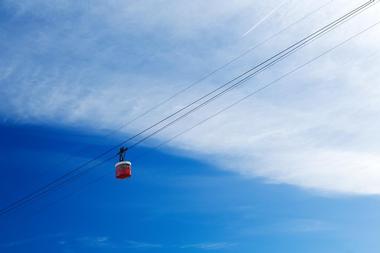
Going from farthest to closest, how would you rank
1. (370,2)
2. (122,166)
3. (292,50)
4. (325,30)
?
(122,166)
(292,50)
(325,30)
(370,2)

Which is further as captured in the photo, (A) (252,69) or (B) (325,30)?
(A) (252,69)

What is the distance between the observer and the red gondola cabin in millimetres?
16438

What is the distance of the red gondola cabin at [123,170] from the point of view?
53.9 ft

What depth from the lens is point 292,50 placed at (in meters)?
14.2

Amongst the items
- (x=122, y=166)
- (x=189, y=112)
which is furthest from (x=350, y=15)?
(x=122, y=166)

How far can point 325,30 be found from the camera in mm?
13266

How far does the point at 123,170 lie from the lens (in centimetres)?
1644

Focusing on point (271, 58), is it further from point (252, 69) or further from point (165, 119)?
point (165, 119)

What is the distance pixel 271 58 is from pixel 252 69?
67cm

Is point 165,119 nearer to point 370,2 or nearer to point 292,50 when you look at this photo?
point 292,50

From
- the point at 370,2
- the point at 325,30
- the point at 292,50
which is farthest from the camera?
the point at 292,50

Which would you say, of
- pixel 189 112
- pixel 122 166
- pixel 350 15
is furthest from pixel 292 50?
pixel 122 166

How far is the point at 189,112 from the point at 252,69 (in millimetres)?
2880

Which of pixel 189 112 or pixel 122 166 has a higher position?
pixel 189 112
